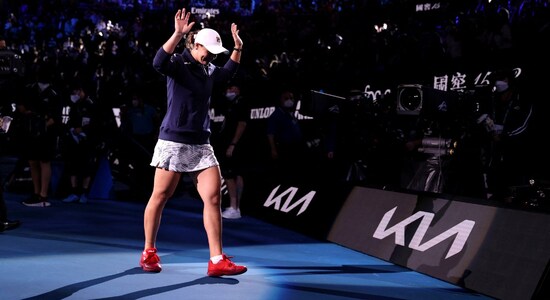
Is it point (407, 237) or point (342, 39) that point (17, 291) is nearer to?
point (407, 237)

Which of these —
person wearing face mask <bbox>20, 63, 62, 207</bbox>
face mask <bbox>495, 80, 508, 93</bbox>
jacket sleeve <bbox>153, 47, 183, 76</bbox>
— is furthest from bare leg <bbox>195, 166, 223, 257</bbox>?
person wearing face mask <bbox>20, 63, 62, 207</bbox>

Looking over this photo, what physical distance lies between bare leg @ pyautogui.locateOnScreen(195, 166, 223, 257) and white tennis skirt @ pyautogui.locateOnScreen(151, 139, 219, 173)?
7 cm

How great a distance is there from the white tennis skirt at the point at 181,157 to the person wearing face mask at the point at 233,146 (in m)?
3.62

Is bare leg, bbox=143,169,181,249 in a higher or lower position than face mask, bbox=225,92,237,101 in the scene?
lower

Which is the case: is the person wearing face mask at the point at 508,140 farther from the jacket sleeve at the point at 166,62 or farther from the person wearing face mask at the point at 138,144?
the person wearing face mask at the point at 138,144

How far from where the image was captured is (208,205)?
4.68 meters

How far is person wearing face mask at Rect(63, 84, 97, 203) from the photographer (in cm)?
928

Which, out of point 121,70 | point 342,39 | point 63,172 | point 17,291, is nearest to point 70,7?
point 121,70

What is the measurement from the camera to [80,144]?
9.45 meters

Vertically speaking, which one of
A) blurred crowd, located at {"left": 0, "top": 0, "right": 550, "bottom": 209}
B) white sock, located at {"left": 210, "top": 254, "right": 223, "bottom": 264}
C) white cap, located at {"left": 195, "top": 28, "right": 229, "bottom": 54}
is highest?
blurred crowd, located at {"left": 0, "top": 0, "right": 550, "bottom": 209}

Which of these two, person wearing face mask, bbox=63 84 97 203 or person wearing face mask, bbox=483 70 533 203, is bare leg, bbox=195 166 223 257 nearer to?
person wearing face mask, bbox=483 70 533 203

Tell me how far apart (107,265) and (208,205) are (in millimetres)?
1024

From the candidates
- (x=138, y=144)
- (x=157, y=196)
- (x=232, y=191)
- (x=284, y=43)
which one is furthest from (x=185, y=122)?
(x=284, y=43)

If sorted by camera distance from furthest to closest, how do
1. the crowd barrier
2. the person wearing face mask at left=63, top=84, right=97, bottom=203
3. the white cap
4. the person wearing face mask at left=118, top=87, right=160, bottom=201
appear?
the person wearing face mask at left=118, top=87, right=160, bottom=201 → the person wearing face mask at left=63, top=84, right=97, bottom=203 → the white cap → the crowd barrier
